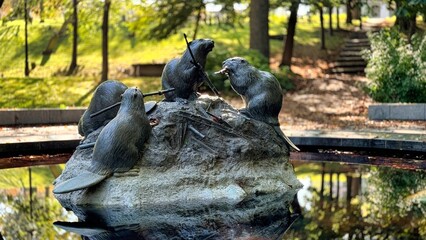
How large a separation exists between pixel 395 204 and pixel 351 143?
3.68 m

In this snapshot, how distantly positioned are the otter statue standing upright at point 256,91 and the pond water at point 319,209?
1.12m

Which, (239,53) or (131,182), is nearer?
(131,182)

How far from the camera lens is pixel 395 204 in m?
7.75

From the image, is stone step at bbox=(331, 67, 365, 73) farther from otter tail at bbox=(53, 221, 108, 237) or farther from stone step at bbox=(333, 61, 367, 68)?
otter tail at bbox=(53, 221, 108, 237)

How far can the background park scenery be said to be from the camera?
24.2 ft

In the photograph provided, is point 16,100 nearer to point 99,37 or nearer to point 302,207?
point 99,37

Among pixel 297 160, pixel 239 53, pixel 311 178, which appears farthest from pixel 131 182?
pixel 239 53

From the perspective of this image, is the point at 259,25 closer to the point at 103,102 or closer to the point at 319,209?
the point at 103,102

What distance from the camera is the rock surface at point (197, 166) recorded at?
24.0ft

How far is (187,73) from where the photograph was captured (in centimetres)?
834

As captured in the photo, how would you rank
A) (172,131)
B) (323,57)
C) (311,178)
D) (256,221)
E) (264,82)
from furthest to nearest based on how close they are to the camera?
(323,57) → (311,178) → (264,82) → (172,131) → (256,221)

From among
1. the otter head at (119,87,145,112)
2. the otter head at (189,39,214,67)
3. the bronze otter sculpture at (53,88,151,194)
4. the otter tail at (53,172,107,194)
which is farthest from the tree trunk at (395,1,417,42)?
the otter tail at (53,172,107,194)

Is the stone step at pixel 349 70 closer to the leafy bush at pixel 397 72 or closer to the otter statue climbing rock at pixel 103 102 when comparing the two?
the leafy bush at pixel 397 72

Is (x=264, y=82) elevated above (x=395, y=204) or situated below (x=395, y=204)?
above
